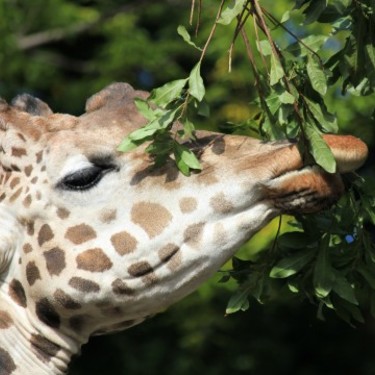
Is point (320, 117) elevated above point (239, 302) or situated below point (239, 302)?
above

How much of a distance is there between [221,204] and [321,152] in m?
0.38

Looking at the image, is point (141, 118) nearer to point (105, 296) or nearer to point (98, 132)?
point (98, 132)

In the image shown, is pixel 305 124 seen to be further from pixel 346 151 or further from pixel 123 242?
pixel 123 242

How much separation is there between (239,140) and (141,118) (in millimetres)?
399

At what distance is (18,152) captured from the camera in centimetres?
426

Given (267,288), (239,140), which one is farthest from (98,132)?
(267,288)

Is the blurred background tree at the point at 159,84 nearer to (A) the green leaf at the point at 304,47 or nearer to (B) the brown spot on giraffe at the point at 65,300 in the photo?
(A) the green leaf at the point at 304,47

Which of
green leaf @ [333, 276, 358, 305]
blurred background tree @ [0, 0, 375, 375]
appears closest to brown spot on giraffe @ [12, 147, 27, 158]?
green leaf @ [333, 276, 358, 305]

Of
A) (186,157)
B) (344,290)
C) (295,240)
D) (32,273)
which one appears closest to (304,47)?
(186,157)

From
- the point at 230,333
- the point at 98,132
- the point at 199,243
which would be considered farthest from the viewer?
the point at 230,333

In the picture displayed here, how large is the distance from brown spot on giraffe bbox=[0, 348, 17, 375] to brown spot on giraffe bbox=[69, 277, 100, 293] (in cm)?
36

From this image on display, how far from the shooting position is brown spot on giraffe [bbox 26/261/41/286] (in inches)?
161

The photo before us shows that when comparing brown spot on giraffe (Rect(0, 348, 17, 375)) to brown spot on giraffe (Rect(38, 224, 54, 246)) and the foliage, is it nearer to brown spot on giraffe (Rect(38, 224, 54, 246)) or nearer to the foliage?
brown spot on giraffe (Rect(38, 224, 54, 246))

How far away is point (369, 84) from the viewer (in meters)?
4.29
